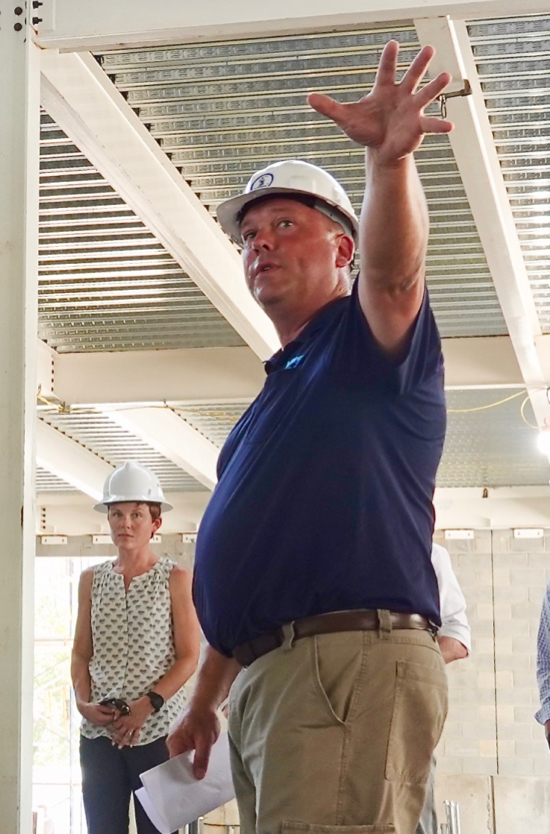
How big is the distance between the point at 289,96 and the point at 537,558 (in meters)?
7.41

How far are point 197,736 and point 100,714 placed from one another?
2.27m

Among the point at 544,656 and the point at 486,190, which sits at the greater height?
the point at 486,190

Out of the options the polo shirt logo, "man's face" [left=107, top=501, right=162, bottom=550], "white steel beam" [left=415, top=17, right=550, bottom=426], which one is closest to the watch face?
"man's face" [left=107, top=501, right=162, bottom=550]

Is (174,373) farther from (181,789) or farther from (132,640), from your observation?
(181,789)

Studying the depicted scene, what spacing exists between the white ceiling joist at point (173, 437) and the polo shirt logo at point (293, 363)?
5.29 m

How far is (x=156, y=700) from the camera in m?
4.55

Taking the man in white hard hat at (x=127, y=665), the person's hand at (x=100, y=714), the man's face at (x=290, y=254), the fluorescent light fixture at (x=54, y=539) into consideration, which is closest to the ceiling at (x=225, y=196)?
the man's face at (x=290, y=254)

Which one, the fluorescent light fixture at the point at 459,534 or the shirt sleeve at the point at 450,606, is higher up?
the fluorescent light fixture at the point at 459,534

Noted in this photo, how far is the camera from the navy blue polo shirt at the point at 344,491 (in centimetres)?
187

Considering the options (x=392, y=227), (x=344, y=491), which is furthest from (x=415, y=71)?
(x=344, y=491)

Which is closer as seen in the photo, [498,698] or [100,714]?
[100,714]

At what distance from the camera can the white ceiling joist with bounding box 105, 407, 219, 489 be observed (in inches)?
294

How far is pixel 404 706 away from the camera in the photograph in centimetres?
185

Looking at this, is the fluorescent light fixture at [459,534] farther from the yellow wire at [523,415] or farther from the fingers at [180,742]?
the fingers at [180,742]
